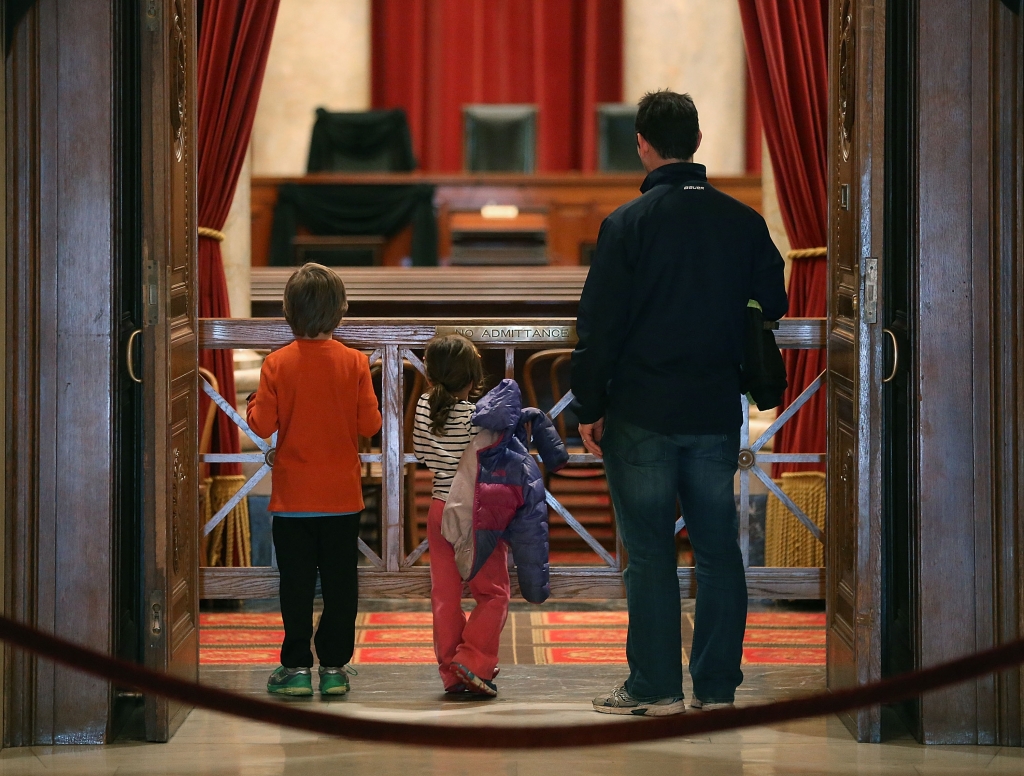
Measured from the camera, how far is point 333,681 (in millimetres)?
3512

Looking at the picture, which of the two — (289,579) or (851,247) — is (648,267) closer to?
Result: (851,247)

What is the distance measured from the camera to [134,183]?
11.1 ft

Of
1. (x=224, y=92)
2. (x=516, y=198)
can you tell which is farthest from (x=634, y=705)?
(x=516, y=198)

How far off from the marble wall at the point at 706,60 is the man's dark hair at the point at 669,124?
372 inches

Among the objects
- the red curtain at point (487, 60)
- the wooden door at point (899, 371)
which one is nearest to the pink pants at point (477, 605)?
the wooden door at point (899, 371)

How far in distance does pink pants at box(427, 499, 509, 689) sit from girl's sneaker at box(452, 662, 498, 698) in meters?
0.02

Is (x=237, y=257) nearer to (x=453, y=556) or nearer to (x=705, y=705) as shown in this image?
(x=453, y=556)

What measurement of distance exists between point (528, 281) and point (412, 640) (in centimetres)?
252

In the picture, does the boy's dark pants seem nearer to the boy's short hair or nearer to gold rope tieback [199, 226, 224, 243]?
the boy's short hair

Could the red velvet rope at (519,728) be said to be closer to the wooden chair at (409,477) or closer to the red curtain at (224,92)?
the red curtain at (224,92)

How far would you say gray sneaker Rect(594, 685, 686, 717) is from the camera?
3.18 meters

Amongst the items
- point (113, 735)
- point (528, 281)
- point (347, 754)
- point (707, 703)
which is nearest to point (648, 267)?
point (707, 703)

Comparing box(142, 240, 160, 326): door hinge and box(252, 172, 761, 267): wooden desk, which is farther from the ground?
box(252, 172, 761, 267): wooden desk

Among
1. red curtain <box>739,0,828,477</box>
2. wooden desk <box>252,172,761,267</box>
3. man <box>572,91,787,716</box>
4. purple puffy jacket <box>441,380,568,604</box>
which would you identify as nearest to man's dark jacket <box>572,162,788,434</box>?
man <box>572,91,787,716</box>
